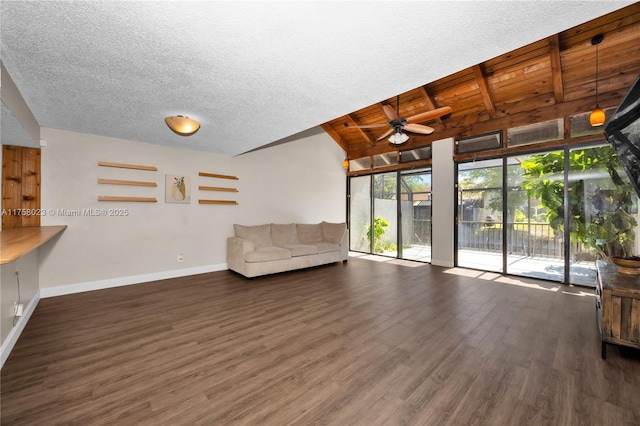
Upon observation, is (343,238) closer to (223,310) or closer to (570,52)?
(223,310)

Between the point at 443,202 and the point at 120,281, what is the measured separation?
6171 millimetres

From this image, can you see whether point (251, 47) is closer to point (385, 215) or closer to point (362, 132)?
point (362, 132)

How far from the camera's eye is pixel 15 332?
2.34m

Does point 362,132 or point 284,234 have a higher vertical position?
point 362,132

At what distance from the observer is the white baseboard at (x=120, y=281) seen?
3.60 metres

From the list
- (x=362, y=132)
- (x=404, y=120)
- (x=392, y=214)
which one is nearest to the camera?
(x=404, y=120)

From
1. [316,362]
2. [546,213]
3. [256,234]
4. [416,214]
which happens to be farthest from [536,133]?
[256,234]

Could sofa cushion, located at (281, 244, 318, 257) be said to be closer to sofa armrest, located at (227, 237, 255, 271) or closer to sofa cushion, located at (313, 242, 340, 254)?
sofa cushion, located at (313, 242, 340, 254)

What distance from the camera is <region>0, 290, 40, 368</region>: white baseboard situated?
2.05 metres

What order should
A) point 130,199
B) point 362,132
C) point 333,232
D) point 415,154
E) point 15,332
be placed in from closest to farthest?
point 15,332 < point 130,199 < point 333,232 < point 415,154 < point 362,132

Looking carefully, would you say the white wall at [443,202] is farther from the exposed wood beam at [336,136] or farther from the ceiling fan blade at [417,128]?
the exposed wood beam at [336,136]

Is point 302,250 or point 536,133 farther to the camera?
point 302,250

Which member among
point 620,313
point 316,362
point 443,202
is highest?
point 443,202

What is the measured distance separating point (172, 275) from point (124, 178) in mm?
1775
